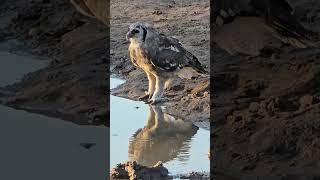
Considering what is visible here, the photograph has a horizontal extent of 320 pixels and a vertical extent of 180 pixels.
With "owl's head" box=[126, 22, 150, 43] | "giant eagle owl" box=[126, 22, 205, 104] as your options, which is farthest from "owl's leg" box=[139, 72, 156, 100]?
"owl's head" box=[126, 22, 150, 43]

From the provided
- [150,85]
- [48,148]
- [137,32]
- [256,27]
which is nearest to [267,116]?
[256,27]

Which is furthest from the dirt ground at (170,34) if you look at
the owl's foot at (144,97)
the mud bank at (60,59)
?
the mud bank at (60,59)

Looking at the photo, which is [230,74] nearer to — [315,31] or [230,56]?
[230,56]

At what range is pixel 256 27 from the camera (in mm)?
2660

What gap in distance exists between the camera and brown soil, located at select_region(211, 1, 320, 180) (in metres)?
2.47

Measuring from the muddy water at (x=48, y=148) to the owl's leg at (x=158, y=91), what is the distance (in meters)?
0.25

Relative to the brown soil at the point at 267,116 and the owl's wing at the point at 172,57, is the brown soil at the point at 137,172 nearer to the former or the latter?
the brown soil at the point at 267,116

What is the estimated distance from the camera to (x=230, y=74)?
8.67 feet

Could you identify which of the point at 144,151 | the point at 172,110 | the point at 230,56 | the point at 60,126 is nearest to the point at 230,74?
the point at 230,56

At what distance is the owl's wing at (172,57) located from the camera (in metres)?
2.66

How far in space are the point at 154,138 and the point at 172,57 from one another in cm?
35

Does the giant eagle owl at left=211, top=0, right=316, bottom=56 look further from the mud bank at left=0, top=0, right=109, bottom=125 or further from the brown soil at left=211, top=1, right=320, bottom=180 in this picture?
the mud bank at left=0, top=0, right=109, bottom=125

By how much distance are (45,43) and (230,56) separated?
0.92m

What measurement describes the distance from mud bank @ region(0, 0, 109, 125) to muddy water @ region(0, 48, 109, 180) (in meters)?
0.06
